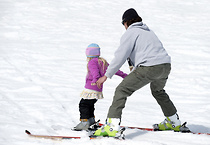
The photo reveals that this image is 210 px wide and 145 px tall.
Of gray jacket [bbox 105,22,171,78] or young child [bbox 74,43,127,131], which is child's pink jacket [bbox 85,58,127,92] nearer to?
young child [bbox 74,43,127,131]

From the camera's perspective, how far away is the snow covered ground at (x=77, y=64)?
17.9ft

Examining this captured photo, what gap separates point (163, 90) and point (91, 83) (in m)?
1.09

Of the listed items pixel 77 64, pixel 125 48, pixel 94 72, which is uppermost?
pixel 77 64

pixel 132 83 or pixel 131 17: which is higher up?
pixel 131 17

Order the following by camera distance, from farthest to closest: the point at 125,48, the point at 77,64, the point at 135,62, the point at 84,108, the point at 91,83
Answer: the point at 77,64, the point at 84,108, the point at 91,83, the point at 135,62, the point at 125,48

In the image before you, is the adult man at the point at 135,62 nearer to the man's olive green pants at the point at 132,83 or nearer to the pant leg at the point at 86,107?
the man's olive green pants at the point at 132,83

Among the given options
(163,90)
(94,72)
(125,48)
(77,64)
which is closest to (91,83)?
(94,72)

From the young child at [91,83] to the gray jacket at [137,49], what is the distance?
634mm

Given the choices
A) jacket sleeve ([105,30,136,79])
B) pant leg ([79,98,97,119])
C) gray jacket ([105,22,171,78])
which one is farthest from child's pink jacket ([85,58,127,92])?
jacket sleeve ([105,30,136,79])

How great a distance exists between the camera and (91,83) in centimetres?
473

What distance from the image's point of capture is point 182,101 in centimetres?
787

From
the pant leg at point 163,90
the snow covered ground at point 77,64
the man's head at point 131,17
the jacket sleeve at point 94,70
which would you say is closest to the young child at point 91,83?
the jacket sleeve at point 94,70

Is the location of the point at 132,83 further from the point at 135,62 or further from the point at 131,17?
the point at 131,17

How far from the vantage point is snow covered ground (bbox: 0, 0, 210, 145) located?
547 centimetres
